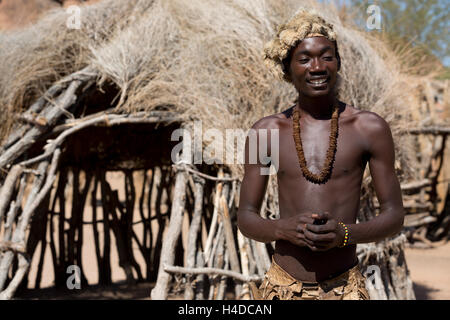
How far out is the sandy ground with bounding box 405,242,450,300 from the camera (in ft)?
26.4

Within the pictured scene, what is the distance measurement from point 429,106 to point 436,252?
2737 millimetres

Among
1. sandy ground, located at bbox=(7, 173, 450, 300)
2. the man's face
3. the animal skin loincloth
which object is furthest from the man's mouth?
sandy ground, located at bbox=(7, 173, 450, 300)

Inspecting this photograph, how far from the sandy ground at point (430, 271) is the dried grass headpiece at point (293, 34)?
5.84 metres

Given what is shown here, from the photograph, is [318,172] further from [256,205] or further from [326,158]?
[256,205]

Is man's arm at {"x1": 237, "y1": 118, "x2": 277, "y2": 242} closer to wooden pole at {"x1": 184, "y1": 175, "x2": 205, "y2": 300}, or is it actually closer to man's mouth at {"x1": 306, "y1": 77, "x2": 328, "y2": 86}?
man's mouth at {"x1": 306, "y1": 77, "x2": 328, "y2": 86}

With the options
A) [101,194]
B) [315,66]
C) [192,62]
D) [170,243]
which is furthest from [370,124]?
[101,194]

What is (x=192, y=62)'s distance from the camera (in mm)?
5570

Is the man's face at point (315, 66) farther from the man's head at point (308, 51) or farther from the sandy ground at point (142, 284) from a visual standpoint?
the sandy ground at point (142, 284)

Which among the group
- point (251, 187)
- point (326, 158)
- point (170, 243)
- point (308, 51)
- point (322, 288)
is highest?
point (308, 51)

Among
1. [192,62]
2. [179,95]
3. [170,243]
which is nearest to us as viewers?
[170,243]

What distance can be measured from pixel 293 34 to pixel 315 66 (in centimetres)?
18

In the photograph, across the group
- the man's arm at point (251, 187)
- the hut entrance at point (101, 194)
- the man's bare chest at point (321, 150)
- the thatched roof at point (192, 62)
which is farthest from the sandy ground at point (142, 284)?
the man's bare chest at point (321, 150)
